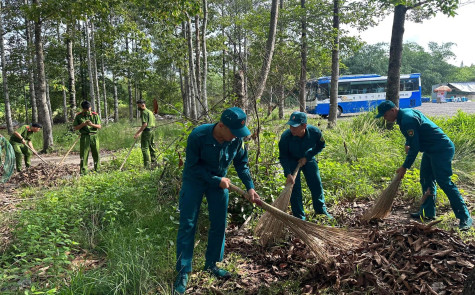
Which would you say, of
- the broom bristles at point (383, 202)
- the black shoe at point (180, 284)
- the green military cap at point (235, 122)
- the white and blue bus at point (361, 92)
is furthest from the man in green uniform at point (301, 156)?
the white and blue bus at point (361, 92)

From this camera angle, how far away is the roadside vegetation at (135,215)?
279cm

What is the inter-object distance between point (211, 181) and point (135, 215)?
1988 millimetres

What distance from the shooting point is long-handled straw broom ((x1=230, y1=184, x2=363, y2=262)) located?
9.63 feet

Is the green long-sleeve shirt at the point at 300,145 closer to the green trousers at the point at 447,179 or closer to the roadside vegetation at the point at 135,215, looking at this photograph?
the roadside vegetation at the point at 135,215

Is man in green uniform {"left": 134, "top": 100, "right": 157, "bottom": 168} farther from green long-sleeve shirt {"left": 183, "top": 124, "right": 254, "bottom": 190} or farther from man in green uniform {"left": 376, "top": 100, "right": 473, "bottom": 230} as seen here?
man in green uniform {"left": 376, "top": 100, "right": 473, "bottom": 230}

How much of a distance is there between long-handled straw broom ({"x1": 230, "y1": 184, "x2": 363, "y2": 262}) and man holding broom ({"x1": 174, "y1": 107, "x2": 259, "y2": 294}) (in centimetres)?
21

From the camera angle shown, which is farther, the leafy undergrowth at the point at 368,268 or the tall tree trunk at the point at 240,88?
the tall tree trunk at the point at 240,88

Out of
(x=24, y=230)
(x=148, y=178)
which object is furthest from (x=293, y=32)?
(x=24, y=230)

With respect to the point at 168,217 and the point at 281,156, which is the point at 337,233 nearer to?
the point at 281,156

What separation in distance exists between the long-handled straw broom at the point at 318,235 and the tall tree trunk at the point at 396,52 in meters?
7.32

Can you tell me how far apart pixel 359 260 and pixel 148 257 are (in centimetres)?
200

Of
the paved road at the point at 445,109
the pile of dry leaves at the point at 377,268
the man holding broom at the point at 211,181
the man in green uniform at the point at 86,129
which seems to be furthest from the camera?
the paved road at the point at 445,109

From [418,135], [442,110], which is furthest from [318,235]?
[442,110]

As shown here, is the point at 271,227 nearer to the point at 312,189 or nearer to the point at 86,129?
the point at 312,189
